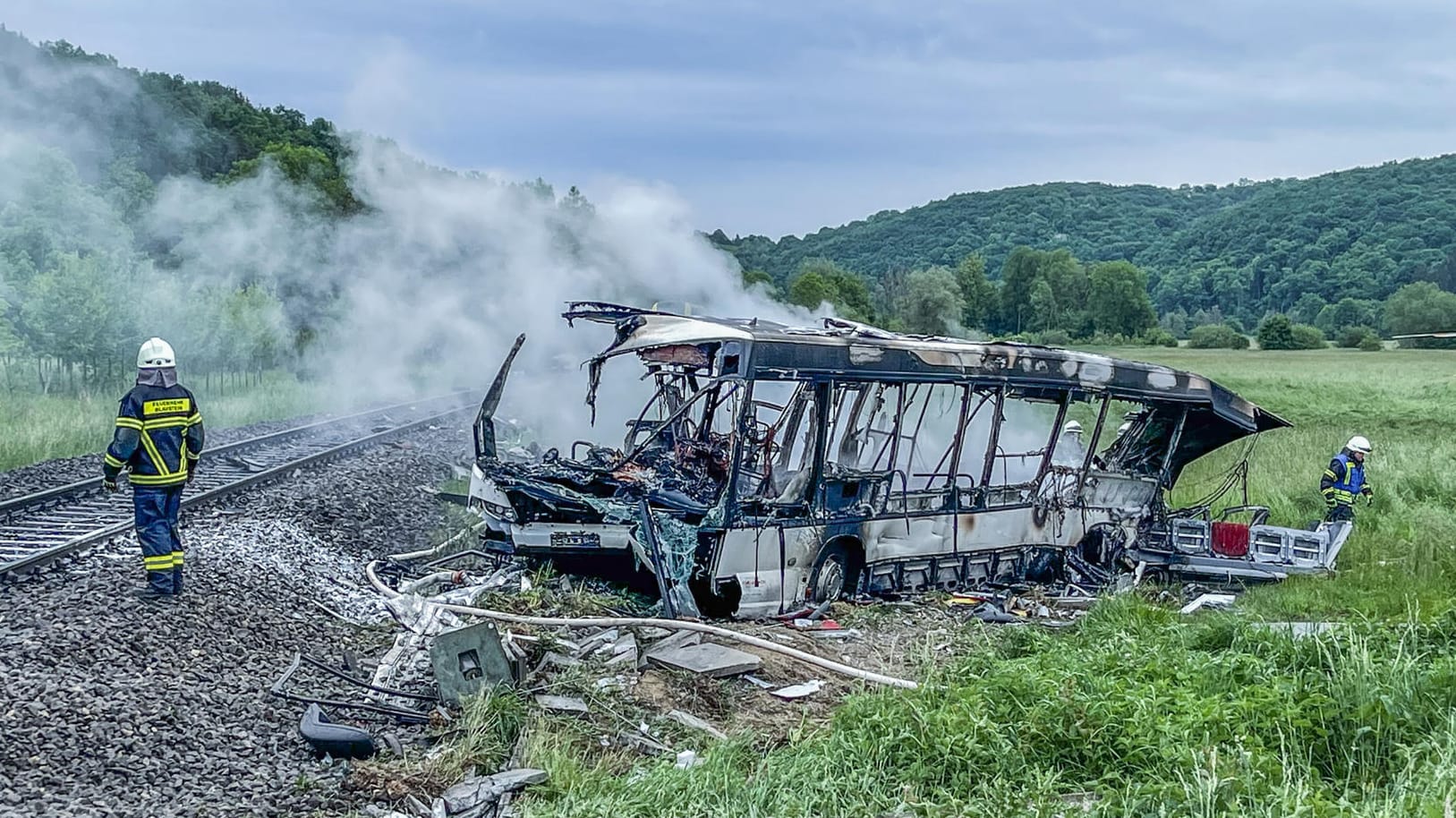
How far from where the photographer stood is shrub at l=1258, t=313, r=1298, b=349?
65875mm

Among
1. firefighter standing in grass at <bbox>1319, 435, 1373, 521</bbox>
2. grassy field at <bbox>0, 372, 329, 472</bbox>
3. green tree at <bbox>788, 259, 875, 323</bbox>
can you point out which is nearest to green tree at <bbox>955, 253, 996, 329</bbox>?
green tree at <bbox>788, 259, 875, 323</bbox>

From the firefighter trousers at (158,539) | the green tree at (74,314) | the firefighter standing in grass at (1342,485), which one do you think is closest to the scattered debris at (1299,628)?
the firefighter standing in grass at (1342,485)

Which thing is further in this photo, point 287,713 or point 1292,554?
point 1292,554

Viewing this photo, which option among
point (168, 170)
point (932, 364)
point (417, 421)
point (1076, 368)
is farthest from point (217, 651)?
point (168, 170)

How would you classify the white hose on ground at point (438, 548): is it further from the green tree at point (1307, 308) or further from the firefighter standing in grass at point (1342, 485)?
the green tree at point (1307, 308)

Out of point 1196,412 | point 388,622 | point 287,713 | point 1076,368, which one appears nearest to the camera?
point 287,713

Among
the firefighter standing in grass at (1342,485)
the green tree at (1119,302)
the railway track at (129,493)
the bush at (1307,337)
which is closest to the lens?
the railway track at (129,493)

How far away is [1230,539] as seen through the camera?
42.1ft

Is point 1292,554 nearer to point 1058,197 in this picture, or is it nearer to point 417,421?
point 417,421

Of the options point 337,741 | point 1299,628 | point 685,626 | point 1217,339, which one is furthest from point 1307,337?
point 337,741

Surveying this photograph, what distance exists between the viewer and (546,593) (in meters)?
9.75

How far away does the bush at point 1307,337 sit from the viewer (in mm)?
66250

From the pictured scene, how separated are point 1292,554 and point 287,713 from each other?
10041mm

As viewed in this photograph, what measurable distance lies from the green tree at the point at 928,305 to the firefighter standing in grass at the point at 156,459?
32.0 meters
